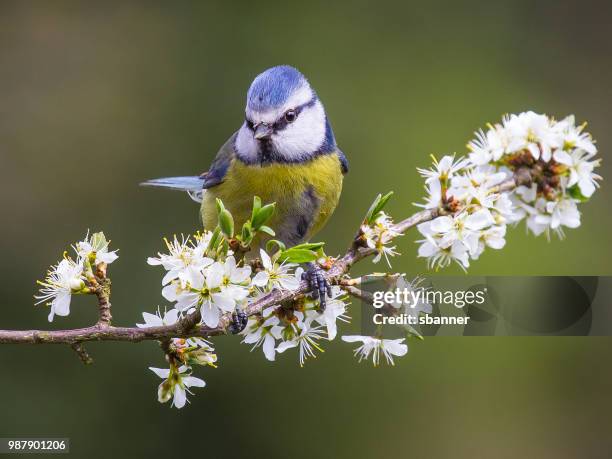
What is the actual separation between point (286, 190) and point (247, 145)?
20 centimetres

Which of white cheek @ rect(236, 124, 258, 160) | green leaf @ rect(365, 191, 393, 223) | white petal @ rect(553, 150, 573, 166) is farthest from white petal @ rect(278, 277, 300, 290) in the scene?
white cheek @ rect(236, 124, 258, 160)

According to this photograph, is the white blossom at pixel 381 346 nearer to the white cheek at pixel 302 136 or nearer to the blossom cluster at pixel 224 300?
the blossom cluster at pixel 224 300

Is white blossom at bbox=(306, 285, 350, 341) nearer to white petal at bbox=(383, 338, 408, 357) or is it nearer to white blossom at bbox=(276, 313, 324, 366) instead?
white blossom at bbox=(276, 313, 324, 366)

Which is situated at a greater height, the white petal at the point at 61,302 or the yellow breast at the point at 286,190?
the yellow breast at the point at 286,190

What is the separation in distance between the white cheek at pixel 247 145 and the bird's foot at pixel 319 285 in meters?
0.94

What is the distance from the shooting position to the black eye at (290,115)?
2629 millimetres

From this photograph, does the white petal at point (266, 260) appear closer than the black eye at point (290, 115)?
Yes

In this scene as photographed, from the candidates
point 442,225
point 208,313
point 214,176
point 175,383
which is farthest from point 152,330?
point 214,176

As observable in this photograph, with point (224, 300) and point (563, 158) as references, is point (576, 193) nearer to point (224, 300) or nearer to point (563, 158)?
point (563, 158)

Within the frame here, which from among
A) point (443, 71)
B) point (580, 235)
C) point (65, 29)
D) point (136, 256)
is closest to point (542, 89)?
point (443, 71)

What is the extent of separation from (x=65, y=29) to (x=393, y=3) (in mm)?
2086

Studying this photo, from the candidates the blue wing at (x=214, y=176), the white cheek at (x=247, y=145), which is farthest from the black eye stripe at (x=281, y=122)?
the blue wing at (x=214, y=176)

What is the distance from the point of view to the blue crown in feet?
8.31

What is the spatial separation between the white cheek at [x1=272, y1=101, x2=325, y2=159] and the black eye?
2 centimetres
